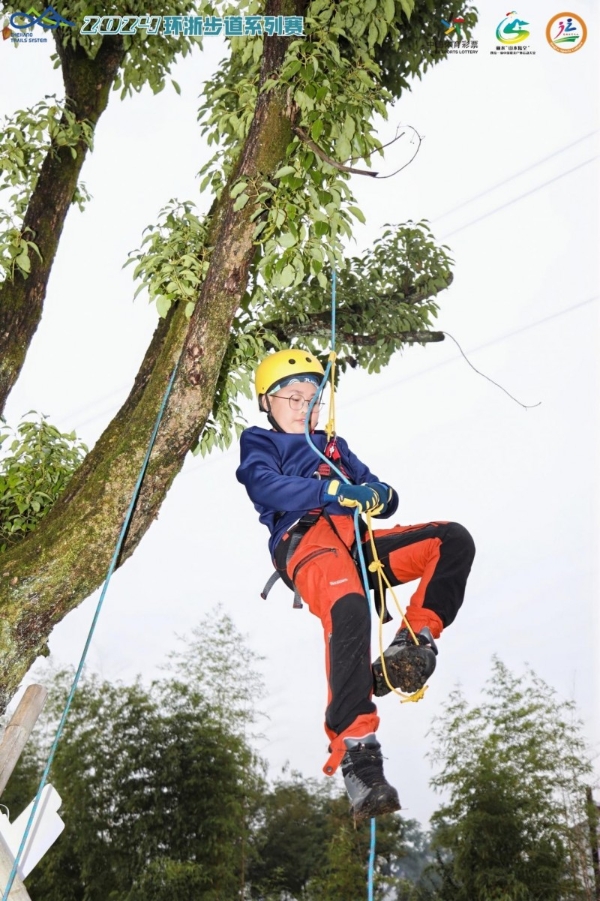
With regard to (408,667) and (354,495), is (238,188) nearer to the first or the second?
(354,495)

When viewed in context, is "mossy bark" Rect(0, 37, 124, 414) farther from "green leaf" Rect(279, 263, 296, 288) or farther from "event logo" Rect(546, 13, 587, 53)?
"event logo" Rect(546, 13, 587, 53)

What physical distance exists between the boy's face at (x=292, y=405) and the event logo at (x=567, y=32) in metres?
2.70

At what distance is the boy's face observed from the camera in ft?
7.81

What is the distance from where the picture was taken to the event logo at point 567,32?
13.6 feet

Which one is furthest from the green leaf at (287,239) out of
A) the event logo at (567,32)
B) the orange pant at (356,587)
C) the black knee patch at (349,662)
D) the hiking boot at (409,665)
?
the event logo at (567,32)

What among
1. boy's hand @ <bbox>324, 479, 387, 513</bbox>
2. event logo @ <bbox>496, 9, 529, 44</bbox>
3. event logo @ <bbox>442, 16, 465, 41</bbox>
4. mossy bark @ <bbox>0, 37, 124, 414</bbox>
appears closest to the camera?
boy's hand @ <bbox>324, 479, 387, 513</bbox>

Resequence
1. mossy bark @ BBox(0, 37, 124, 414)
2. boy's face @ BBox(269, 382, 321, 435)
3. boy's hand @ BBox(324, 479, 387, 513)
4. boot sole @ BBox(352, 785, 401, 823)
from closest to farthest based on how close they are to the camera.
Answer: boot sole @ BBox(352, 785, 401, 823) → boy's hand @ BBox(324, 479, 387, 513) → boy's face @ BBox(269, 382, 321, 435) → mossy bark @ BBox(0, 37, 124, 414)

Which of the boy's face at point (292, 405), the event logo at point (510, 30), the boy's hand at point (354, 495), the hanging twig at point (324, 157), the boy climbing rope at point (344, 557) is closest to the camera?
the boy climbing rope at point (344, 557)

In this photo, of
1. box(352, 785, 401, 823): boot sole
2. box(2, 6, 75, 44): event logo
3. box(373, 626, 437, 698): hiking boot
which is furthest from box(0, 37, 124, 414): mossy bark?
box(352, 785, 401, 823): boot sole

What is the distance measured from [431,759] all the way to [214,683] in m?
2.07

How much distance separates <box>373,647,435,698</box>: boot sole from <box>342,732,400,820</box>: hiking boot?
17cm

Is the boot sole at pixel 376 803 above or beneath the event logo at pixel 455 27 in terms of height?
beneath

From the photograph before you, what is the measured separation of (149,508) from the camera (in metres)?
2.41

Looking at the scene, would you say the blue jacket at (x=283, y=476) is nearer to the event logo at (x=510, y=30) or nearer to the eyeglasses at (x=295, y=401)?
the eyeglasses at (x=295, y=401)
